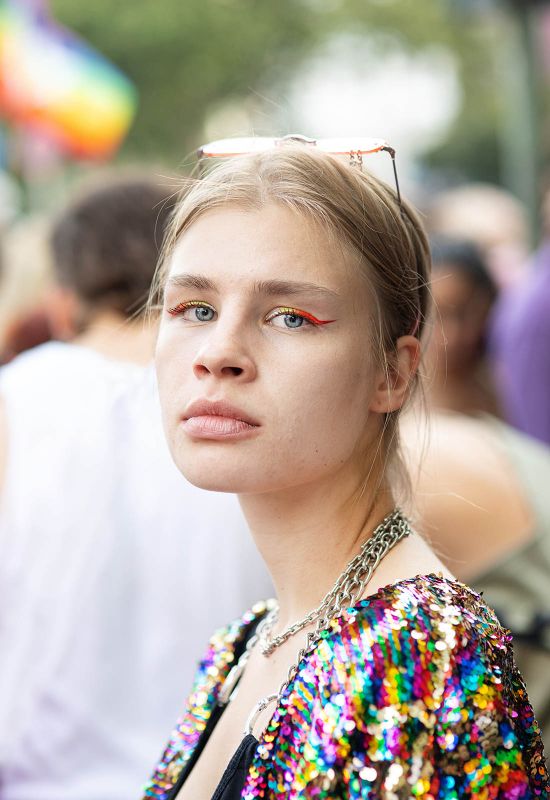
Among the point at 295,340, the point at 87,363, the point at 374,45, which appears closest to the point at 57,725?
the point at 87,363

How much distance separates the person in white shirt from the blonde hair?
0.97 m

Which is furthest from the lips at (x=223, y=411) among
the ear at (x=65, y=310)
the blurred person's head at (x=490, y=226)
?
the blurred person's head at (x=490, y=226)

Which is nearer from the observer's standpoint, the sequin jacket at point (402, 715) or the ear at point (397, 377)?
the sequin jacket at point (402, 715)

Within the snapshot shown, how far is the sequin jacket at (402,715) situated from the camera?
112 centimetres

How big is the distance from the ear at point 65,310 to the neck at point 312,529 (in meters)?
1.61

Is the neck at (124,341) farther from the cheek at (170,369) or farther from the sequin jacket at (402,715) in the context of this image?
the sequin jacket at (402,715)

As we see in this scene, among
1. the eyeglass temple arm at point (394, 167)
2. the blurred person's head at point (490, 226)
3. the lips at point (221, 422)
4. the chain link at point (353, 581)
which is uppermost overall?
the blurred person's head at point (490, 226)

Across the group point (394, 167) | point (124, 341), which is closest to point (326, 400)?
point (394, 167)

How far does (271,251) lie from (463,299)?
3.12m

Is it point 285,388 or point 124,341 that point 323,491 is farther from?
point 124,341

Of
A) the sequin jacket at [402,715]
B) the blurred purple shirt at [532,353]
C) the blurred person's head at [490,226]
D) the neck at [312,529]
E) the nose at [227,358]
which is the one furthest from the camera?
the blurred person's head at [490,226]

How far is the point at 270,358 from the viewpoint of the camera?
4.31 feet

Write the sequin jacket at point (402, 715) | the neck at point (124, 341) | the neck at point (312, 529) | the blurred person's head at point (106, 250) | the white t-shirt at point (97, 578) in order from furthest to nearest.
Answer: the blurred person's head at point (106, 250), the neck at point (124, 341), the white t-shirt at point (97, 578), the neck at point (312, 529), the sequin jacket at point (402, 715)

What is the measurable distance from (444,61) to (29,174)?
584 inches
